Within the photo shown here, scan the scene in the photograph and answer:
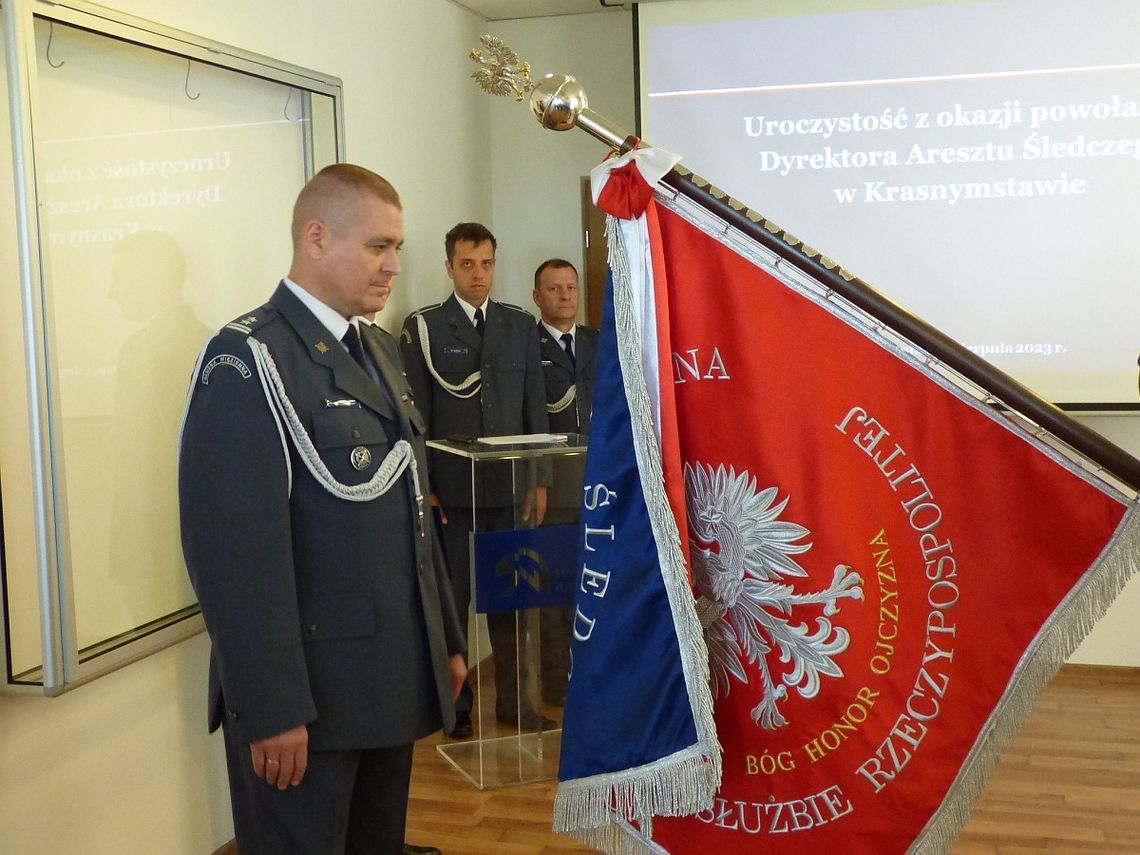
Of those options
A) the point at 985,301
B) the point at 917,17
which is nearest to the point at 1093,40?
the point at 917,17

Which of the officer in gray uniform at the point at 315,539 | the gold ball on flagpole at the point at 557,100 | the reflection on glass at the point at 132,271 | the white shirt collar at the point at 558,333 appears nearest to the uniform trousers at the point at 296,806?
the officer in gray uniform at the point at 315,539

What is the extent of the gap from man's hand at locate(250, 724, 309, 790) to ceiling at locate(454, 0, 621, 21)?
3.44 meters

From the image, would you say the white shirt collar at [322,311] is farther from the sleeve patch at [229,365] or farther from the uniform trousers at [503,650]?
the uniform trousers at [503,650]

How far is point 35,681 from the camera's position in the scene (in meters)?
2.08

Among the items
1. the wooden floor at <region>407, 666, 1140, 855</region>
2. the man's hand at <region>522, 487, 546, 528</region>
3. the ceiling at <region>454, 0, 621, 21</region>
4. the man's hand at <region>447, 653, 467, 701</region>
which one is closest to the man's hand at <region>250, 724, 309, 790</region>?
the man's hand at <region>447, 653, 467, 701</region>

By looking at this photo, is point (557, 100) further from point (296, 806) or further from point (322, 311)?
point (296, 806)

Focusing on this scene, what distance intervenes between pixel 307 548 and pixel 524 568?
1412 millimetres

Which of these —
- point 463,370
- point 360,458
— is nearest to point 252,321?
point 360,458

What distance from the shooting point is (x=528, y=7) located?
4551 mm

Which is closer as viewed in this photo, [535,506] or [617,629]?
[617,629]

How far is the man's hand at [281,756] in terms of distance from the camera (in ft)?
5.48

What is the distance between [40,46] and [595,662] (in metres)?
A: 1.53

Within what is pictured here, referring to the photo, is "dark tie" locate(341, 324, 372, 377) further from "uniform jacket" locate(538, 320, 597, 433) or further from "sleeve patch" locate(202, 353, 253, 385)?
"uniform jacket" locate(538, 320, 597, 433)

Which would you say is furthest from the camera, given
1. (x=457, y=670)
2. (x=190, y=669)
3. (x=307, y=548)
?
(x=190, y=669)
